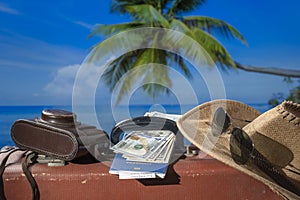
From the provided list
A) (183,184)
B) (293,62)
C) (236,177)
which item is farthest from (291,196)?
(293,62)

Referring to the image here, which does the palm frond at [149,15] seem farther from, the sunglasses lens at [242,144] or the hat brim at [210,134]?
the sunglasses lens at [242,144]

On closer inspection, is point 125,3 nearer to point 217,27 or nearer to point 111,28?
point 111,28

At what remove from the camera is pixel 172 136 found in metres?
0.78

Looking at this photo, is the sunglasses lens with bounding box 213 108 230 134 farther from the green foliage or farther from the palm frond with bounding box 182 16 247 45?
the palm frond with bounding box 182 16 247 45

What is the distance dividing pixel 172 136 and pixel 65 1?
9.82 metres

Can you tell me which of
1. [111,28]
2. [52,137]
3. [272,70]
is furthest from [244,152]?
[272,70]

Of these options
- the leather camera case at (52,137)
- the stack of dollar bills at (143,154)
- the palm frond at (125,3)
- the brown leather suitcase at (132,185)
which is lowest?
the brown leather suitcase at (132,185)

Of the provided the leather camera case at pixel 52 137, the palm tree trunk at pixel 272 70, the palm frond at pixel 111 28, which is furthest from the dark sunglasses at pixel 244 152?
the palm tree trunk at pixel 272 70

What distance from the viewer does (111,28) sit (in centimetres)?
649

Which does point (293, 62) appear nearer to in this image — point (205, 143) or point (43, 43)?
A: point (43, 43)

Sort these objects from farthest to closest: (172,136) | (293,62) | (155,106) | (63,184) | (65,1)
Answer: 1. (65,1)
2. (293,62)
3. (155,106)
4. (172,136)
5. (63,184)

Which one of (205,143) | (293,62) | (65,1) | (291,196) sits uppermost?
(65,1)

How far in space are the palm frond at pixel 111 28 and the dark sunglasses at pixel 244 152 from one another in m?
5.95

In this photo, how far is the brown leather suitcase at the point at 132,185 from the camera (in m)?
0.67
